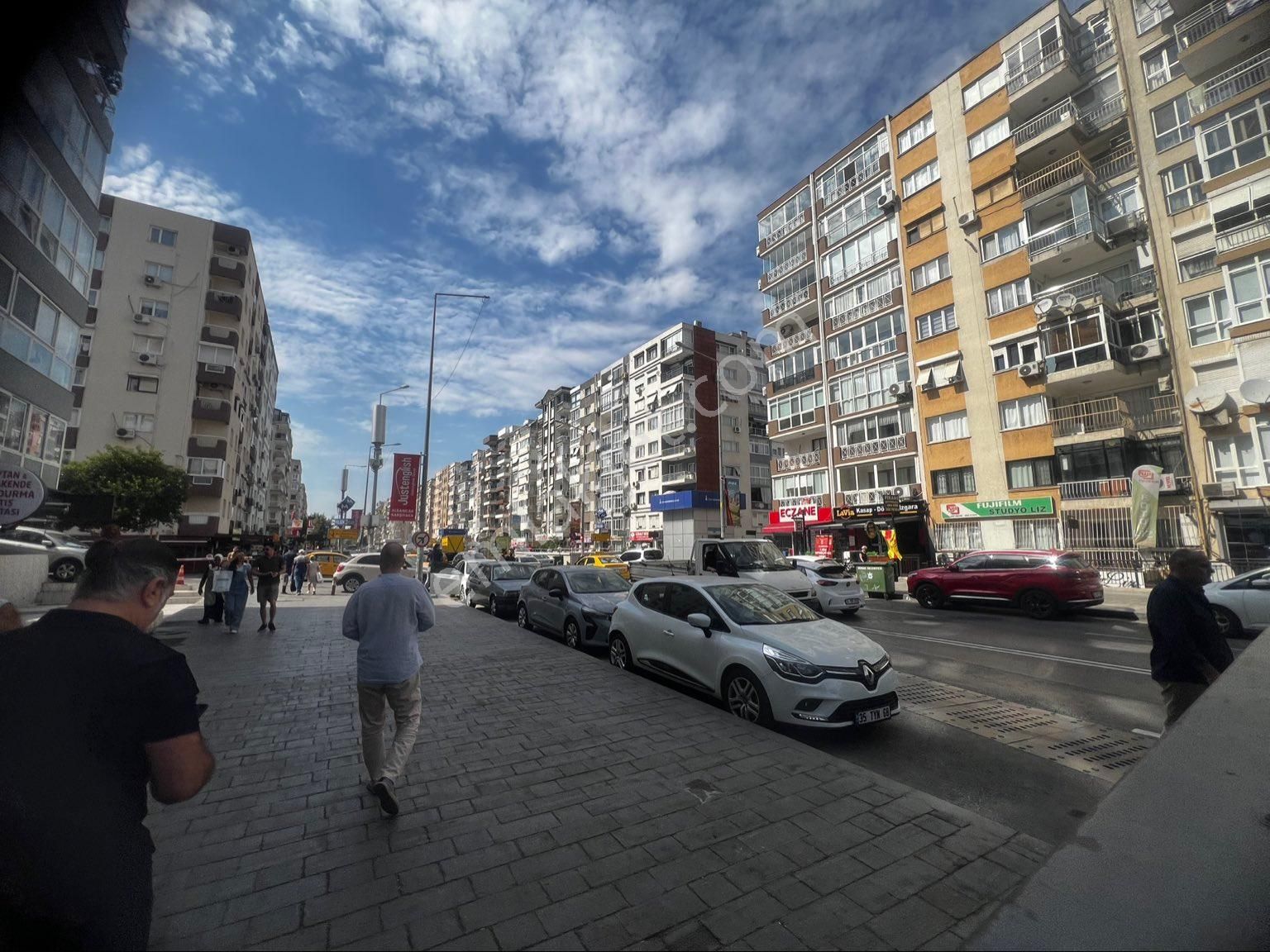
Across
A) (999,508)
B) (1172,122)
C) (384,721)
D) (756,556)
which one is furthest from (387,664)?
(1172,122)

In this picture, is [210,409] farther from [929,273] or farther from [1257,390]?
[1257,390]

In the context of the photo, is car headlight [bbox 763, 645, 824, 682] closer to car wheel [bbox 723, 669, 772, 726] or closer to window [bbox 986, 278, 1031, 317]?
car wheel [bbox 723, 669, 772, 726]

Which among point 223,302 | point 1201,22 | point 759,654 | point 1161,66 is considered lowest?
point 759,654

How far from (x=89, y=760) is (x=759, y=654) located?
5.11 m

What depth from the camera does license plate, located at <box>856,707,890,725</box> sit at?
17.5 feet

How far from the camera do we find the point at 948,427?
1092 inches

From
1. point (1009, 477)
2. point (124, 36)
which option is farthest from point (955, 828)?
point (1009, 477)

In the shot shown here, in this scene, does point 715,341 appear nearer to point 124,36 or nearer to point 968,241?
point 968,241

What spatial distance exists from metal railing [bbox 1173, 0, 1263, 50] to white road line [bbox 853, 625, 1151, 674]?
2571 cm

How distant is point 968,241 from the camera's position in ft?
89.8

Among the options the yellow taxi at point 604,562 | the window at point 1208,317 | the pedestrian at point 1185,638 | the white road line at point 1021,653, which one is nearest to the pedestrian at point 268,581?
the white road line at point 1021,653

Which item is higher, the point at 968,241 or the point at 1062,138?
the point at 1062,138

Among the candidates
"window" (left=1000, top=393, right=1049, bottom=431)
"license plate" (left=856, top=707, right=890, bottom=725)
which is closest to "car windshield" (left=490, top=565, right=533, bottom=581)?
"license plate" (left=856, top=707, right=890, bottom=725)

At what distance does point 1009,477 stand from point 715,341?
123 ft
